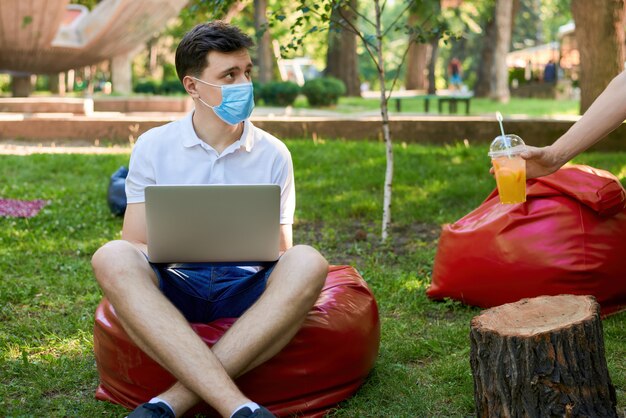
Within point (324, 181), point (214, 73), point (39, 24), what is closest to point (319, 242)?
point (324, 181)

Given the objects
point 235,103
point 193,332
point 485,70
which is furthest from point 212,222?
point 485,70

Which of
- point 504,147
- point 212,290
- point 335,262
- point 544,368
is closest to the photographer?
point 544,368

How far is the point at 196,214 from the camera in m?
3.07

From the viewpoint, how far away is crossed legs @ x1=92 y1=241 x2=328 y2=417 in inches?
113

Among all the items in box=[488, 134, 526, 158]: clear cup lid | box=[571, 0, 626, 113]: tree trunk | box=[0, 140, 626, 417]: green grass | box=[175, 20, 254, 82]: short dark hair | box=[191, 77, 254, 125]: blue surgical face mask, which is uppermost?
box=[571, 0, 626, 113]: tree trunk

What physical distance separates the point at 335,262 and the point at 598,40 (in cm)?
525

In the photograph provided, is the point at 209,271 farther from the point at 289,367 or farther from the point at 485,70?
the point at 485,70

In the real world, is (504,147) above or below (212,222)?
above

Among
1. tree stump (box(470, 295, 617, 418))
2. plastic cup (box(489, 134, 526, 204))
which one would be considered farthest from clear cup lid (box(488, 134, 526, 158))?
tree stump (box(470, 295, 617, 418))

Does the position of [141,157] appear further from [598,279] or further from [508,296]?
[598,279]

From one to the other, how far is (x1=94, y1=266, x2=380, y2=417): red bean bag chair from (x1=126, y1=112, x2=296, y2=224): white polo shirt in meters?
0.47

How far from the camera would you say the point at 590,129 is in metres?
3.43

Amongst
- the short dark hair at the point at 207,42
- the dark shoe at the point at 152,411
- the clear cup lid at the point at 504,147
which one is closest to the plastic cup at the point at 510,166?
the clear cup lid at the point at 504,147

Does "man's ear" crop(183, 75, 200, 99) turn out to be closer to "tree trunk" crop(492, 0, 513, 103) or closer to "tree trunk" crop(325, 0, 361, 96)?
"tree trunk" crop(325, 0, 361, 96)
